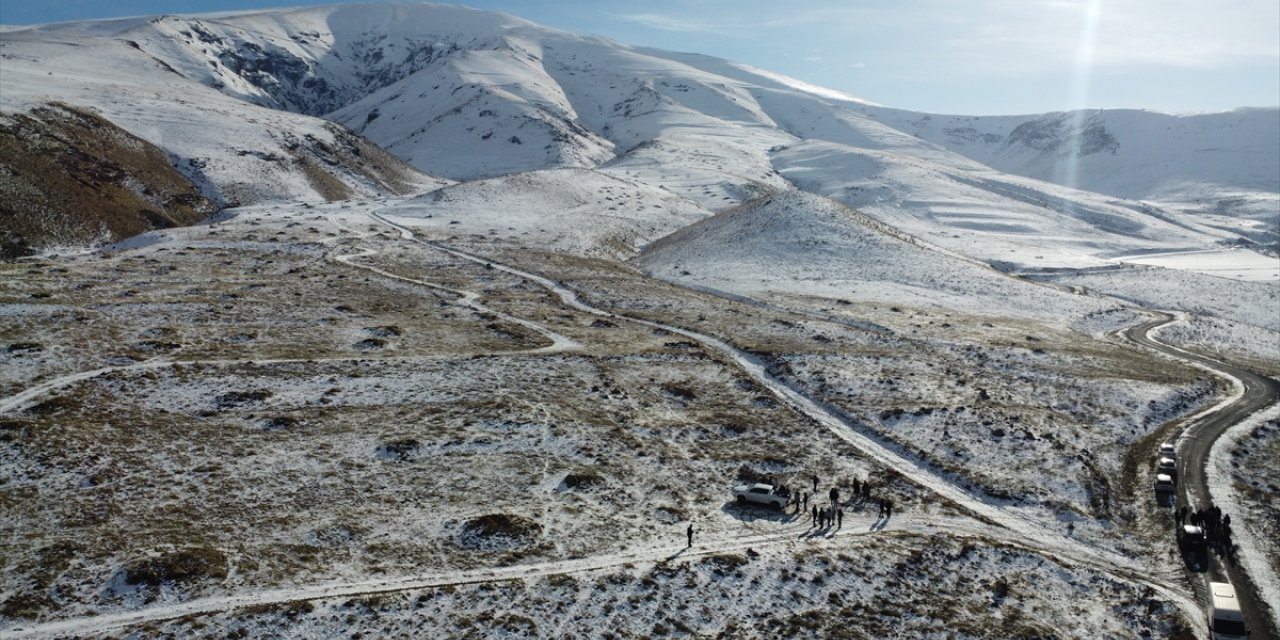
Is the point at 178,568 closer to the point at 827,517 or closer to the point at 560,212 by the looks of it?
the point at 827,517

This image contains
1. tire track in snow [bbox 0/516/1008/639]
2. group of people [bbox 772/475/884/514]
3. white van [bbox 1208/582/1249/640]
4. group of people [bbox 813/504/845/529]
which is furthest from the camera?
group of people [bbox 772/475/884/514]

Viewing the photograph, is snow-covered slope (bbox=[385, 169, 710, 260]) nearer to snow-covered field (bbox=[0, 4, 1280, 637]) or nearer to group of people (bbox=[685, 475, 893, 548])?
snow-covered field (bbox=[0, 4, 1280, 637])

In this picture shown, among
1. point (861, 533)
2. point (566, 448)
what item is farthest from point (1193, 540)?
point (566, 448)

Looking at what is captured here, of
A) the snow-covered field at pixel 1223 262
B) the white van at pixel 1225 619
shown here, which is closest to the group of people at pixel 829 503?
the white van at pixel 1225 619

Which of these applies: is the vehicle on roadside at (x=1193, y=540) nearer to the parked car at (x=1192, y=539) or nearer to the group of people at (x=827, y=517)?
the parked car at (x=1192, y=539)

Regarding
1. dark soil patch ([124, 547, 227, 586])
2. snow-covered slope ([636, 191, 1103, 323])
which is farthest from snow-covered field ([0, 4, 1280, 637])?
snow-covered slope ([636, 191, 1103, 323])

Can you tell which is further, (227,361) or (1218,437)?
(227,361)

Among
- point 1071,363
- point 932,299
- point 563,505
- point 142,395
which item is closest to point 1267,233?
point 932,299

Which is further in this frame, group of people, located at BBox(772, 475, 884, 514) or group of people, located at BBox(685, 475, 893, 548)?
group of people, located at BBox(772, 475, 884, 514)
